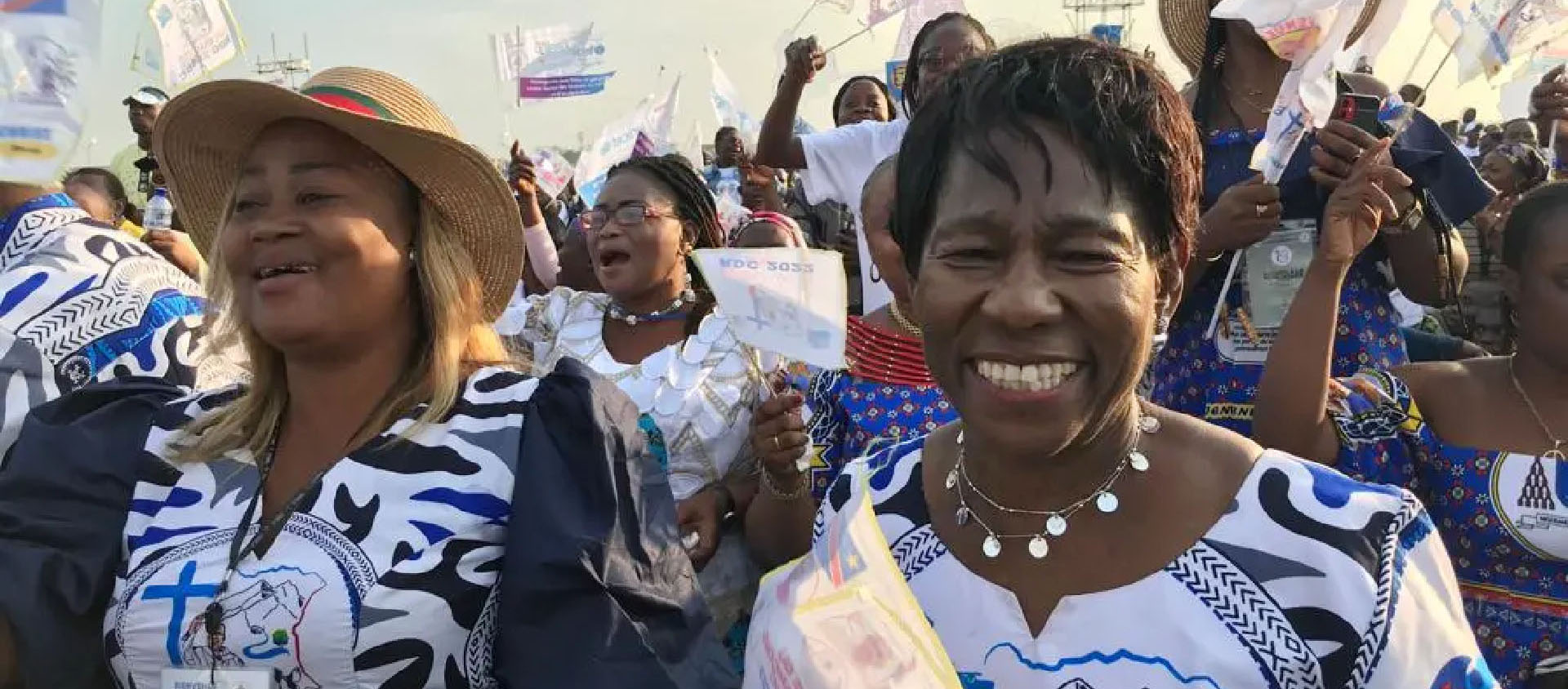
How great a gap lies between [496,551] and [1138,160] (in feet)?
4.04

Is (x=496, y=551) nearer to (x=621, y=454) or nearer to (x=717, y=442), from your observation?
(x=621, y=454)

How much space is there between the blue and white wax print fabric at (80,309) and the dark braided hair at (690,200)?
4.89ft

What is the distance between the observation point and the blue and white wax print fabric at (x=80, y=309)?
101 inches

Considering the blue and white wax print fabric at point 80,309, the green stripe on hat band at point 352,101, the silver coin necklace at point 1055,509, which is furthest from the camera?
the blue and white wax print fabric at point 80,309

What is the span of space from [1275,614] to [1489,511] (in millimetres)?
1251

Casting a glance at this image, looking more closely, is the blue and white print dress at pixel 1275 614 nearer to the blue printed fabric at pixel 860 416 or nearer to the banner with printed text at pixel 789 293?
the banner with printed text at pixel 789 293

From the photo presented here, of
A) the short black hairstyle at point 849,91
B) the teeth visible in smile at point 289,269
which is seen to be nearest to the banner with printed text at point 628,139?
the short black hairstyle at point 849,91

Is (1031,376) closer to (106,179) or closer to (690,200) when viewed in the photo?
(690,200)

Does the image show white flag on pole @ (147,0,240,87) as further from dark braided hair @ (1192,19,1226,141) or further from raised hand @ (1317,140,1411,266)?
raised hand @ (1317,140,1411,266)

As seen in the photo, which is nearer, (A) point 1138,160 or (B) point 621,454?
(A) point 1138,160

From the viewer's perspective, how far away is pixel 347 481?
1.93 meters

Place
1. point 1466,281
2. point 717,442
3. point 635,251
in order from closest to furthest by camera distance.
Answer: point 717,442, point 635,251, point 1466,281

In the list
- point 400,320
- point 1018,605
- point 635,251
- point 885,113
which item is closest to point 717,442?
point 635,251

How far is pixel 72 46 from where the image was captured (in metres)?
1.69
